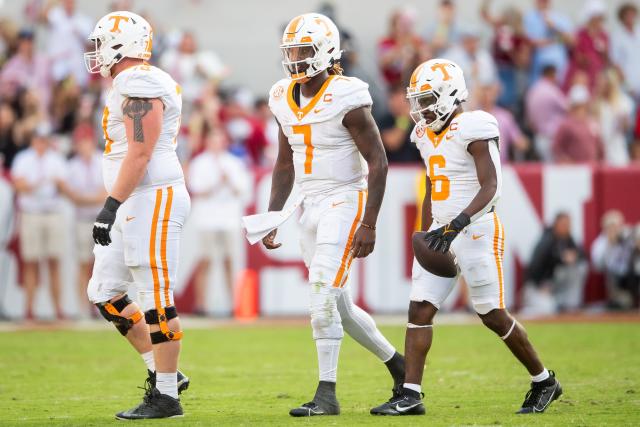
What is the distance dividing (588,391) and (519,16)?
30.4 feet

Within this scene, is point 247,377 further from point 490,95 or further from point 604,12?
point 604,12

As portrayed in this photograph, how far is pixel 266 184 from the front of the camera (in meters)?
13.7

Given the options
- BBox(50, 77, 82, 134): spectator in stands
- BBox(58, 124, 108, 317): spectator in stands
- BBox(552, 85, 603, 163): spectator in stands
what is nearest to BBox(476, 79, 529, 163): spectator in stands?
BBox(552, 85, 603, 163): spectator in stands

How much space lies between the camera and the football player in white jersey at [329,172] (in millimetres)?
6617

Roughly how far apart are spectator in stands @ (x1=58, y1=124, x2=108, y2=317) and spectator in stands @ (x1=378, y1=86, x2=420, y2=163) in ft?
10.5

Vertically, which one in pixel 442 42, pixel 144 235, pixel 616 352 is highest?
pixel 442 42

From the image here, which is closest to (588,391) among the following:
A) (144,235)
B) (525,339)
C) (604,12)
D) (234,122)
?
(525,339)

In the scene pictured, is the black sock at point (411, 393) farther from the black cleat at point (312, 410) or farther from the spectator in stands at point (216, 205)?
the spectator in stands at point (216, 205)

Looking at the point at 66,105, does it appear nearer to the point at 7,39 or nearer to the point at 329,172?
the point at 7,39

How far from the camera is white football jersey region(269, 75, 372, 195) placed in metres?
6.73

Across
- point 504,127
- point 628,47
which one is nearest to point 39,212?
point 504,127

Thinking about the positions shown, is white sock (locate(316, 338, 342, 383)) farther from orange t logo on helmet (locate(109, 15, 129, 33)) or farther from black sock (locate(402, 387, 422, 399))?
orange t logo on helmet (locate(109, 15, 129, 33))

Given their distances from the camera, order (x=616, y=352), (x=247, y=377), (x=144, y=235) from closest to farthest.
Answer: (x=144, y=235)
(x=247, y=377)
(x=616, y=352)

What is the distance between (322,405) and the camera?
6543 millimetres
